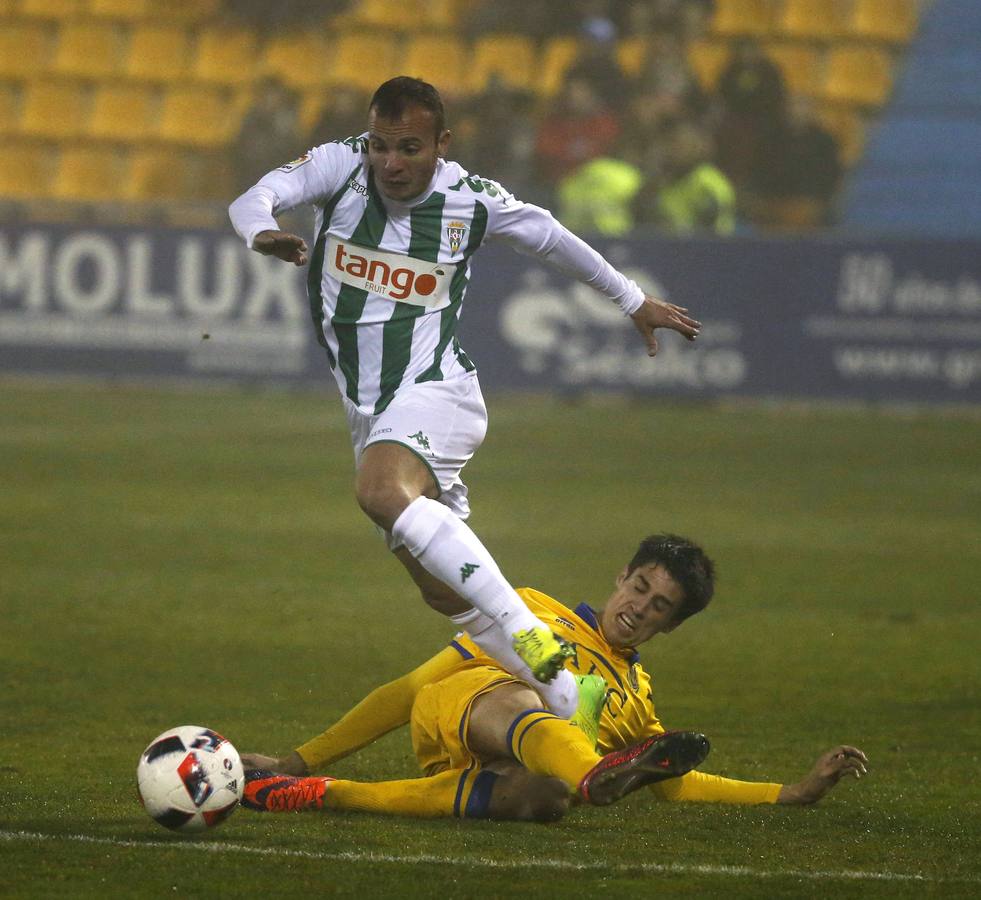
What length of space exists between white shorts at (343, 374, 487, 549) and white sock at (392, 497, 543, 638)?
16 centimetres

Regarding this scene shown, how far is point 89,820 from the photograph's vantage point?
4250mm

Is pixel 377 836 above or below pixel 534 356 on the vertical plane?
below

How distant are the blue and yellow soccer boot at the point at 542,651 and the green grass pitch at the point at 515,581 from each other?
0.38 metres

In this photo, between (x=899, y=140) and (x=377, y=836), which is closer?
(x=377, y=836)

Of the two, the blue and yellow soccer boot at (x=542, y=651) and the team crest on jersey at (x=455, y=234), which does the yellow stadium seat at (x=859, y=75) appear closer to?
the team crest on jersey at (x=455, y=234)

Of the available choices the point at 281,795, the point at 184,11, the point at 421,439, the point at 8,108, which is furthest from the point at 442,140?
the point at 8,108

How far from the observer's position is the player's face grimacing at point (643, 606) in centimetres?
474

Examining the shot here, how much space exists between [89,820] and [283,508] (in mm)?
6457

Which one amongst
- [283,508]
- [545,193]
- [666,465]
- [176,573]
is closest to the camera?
[176,573]

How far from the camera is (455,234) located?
509 cm

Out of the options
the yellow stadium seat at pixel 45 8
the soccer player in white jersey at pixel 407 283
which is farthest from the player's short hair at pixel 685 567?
the yellow stadium seat at pixel 45 8

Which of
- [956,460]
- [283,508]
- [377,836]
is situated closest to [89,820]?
[377,836]

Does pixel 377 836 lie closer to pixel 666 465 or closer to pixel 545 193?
pixel 666 465

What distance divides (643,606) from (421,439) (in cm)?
74
